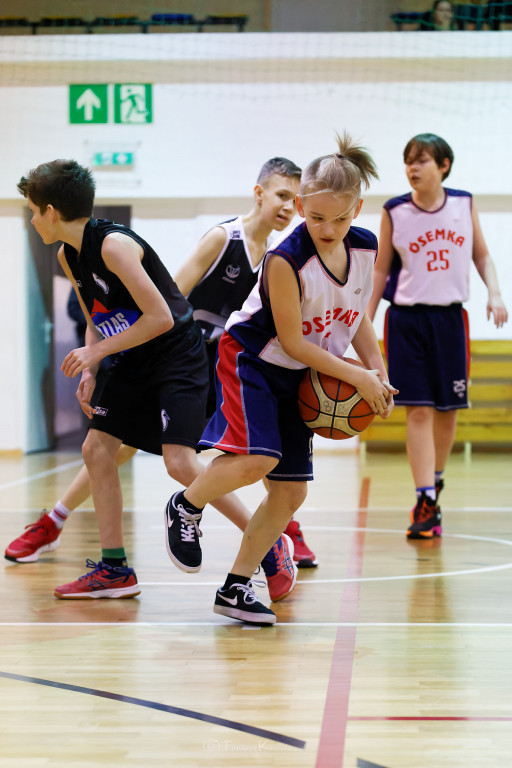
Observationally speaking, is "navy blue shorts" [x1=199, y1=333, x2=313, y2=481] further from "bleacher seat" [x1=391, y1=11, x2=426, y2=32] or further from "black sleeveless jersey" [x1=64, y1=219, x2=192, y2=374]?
"bleacher seat" [x1=391, y1=11, x2=426, y2=32]

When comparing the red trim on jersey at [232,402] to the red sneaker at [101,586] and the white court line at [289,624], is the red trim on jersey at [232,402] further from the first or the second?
the red sneaker at [101,586]

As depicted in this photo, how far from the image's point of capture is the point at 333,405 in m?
2.62

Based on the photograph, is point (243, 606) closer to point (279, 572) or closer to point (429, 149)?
point (279, 572)

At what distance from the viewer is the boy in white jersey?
13.8ft

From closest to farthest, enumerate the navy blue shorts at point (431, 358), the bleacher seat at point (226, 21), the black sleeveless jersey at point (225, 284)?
1. the black sleeveless jersey at point (225, 284)
2. the navy blue shorts at point (431, 358)
3. the bleacher seat at point (226, 21)

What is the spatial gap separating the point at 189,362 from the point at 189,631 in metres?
0.89

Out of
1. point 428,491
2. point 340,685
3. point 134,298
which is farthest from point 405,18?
point 340,685

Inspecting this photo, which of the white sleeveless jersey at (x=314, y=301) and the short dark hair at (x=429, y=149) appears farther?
the short dark hair at (x=429, y=149)

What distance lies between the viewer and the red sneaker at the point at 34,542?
147 inches

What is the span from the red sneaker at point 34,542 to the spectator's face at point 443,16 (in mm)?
→ 6701

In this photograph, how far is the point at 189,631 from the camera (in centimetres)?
272

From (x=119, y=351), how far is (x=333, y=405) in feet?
2.37

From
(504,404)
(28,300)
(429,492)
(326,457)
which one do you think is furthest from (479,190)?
(429,492)

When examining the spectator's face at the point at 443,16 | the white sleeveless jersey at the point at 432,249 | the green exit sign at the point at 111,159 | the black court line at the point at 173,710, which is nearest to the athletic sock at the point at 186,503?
the black court line at the point at 173,710
